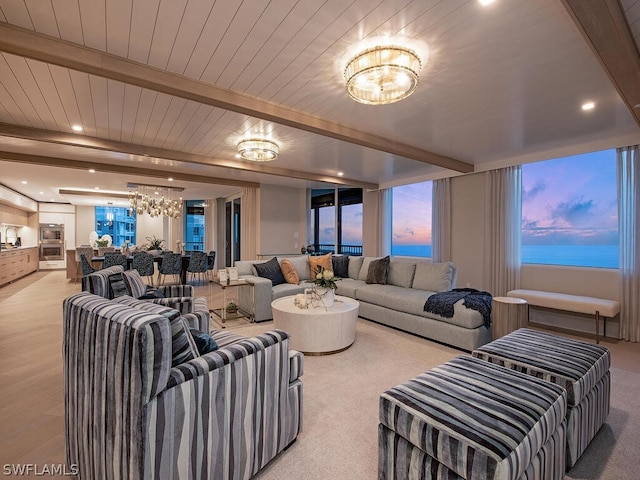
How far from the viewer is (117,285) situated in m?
2.78

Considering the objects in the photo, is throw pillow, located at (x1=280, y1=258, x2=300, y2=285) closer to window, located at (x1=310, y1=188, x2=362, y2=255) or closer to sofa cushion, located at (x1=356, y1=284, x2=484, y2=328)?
sofa cushion, located at (x1=356, y1=284, x2=484, y2=328)

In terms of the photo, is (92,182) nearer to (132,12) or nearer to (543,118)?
(132,12)

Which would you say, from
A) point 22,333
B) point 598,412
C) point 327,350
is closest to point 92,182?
point 22,333

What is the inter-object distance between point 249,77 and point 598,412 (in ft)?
11.6

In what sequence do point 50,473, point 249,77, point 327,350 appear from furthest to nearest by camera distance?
point 327,350
point 249,77
point 50,473

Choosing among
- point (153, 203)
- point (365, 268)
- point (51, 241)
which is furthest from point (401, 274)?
point (51, 241)

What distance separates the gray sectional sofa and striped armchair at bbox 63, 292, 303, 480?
8.31ft

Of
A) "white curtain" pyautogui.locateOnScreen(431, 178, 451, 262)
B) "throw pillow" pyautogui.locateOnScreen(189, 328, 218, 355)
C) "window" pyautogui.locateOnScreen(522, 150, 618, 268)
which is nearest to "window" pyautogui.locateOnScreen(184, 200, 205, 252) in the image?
"white curtain" pyautogui.locateOnScreen(431, 178, 451, 262)

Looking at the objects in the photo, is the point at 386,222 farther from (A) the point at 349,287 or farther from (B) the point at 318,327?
(B) the point at 318,327

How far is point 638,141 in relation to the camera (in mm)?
3867

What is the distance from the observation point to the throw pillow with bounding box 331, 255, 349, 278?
19.2 feet

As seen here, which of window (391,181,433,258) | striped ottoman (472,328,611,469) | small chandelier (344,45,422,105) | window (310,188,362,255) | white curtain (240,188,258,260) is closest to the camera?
striped ottoman (472,328,611,469)

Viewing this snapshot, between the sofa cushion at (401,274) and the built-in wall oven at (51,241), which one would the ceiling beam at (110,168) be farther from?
the built-in wall oven at (51,241)

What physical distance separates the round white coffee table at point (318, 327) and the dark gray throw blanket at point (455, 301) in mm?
1037
